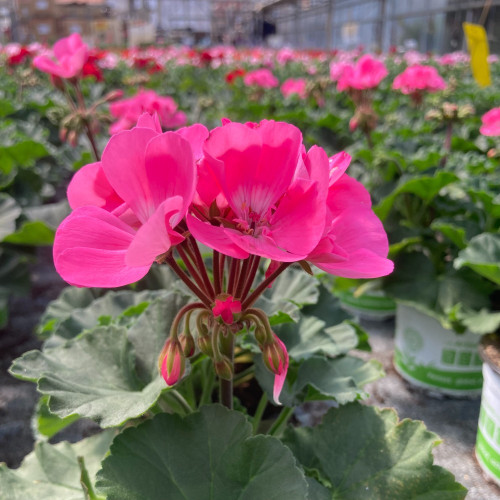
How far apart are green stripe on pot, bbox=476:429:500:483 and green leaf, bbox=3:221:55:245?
1.56 m

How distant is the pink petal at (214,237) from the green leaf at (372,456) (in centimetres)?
59

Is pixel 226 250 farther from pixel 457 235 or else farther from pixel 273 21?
pixel 273 21

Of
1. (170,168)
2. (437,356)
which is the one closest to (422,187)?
(437,356)

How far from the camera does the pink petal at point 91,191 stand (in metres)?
0.79

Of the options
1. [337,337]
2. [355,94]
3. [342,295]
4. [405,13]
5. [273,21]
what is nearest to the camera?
[337,337]

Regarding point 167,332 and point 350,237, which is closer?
point 350,237

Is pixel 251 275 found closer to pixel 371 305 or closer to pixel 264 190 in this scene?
pixel 264 190

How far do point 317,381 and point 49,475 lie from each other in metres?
0.59

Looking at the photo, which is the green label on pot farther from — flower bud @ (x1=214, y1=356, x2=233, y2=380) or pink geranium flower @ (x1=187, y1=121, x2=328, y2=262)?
pink geranium flower @ (x1=187, y1=121, x2=328, y2=262)

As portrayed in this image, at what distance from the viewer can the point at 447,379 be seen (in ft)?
6.16

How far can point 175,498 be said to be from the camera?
921 millimetres

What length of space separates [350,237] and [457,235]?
1149 millimetres

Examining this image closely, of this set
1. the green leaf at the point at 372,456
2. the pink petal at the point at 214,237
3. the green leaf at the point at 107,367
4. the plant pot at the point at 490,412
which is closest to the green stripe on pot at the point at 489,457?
the plant pot at the point at 490,412

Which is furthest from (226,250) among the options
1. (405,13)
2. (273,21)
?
(273,21)
